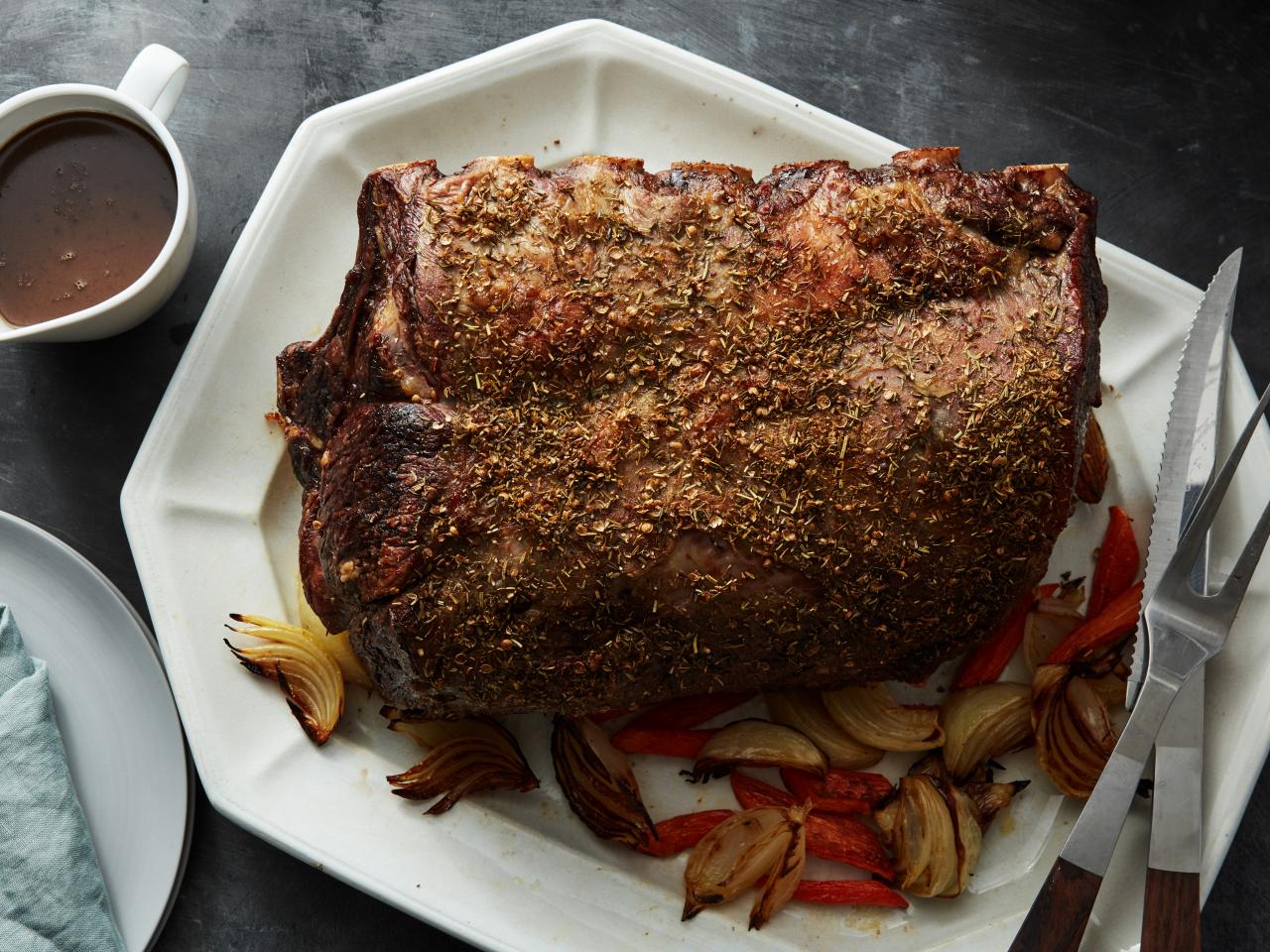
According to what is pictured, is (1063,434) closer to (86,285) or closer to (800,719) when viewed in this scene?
(800,719)

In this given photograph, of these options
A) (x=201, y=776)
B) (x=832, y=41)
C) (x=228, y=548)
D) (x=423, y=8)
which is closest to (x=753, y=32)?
(x=832, y=41)

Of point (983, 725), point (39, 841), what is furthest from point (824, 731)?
point (39, 841)

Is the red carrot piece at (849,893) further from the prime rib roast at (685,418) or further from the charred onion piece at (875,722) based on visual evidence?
the prime rib roast at (685,418)

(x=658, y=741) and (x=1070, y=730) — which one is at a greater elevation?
(x=1070, y=730)

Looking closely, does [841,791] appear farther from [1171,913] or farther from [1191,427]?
[1191,427]

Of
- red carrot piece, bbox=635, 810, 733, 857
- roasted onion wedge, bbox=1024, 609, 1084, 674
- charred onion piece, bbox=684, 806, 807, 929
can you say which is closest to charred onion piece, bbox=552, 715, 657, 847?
red carrot piece, bbox=635, 810, 733, 857

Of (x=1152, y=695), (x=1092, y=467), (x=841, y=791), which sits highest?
(x=1092, y=467)
